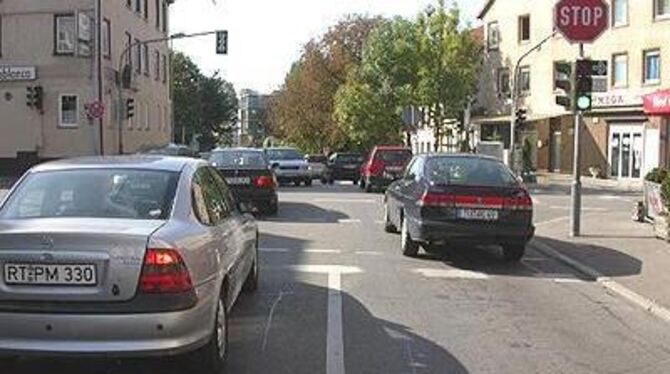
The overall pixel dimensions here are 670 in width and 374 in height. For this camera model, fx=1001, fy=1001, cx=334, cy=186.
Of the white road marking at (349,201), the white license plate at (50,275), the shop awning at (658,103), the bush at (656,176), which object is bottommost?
the white road marking at (349,201)

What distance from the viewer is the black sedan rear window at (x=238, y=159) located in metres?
21.0

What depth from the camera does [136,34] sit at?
5238 cm

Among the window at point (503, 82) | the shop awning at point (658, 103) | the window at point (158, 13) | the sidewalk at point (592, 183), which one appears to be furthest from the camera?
the window at point (158, 13)

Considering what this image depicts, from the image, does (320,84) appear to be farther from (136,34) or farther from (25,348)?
(25,348)

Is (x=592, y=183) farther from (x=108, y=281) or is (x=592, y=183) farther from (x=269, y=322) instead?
(x=108, y=281)

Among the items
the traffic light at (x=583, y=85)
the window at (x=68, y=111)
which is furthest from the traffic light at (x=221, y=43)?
the traffic light at (x=583, y=85)

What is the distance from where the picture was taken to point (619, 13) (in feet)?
154

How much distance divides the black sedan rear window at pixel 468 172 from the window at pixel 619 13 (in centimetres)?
3485

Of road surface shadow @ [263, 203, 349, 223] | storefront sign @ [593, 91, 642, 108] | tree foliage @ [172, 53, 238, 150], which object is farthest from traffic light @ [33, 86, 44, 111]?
tree foliage @ [172, 53, 238, 150]

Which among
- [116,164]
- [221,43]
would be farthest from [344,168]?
[116,164]

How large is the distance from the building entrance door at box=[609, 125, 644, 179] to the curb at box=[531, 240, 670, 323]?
3075 centimetres

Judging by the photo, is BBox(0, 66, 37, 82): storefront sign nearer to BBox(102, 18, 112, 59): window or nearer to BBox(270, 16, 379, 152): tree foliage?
BBox(102, 18, 112, 59): window

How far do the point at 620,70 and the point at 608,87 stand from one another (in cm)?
97

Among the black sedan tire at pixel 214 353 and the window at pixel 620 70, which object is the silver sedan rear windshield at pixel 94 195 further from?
the window at pixel 620 70
